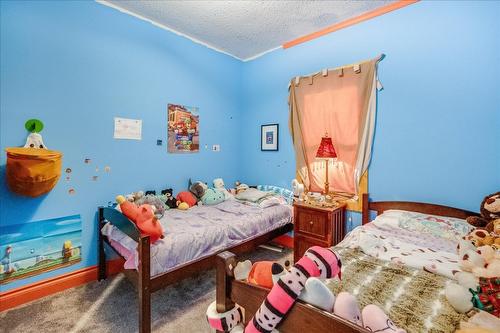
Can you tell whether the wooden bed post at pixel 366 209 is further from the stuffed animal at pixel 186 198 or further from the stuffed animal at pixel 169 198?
the stuffed animal at pixel 169 198

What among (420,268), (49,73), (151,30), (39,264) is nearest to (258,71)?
(151,30)

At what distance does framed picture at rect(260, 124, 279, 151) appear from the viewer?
142 inches

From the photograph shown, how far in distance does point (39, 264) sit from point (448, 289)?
3.05m

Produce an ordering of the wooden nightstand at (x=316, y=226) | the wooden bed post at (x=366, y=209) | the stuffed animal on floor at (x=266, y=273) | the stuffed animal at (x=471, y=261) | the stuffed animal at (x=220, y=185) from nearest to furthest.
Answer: the stuffed animal on floor at (x=266, y=273), the stuffed animal at (x=471, y=261), the wooden nightstand at (x=316, y=226), the wooden bed post at (x=366, y=209), the stuffed animal at (x=220, y=185)

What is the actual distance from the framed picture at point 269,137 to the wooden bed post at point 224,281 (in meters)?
2.67

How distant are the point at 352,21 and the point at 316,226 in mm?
2426

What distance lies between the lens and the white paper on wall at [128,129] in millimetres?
2672

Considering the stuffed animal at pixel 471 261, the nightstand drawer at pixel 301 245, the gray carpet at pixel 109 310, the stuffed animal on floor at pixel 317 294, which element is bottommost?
the gray carpet at pixel 109 310

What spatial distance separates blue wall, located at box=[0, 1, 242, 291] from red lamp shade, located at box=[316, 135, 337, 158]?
1690mm

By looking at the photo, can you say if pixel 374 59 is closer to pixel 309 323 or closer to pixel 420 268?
pixel 420 268

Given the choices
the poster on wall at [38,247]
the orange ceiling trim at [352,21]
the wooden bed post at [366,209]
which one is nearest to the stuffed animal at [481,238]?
the wooden bed post at [366,209]

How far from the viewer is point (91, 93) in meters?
2.47

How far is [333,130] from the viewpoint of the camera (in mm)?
2980

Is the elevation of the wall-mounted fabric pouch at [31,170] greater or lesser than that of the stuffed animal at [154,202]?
greater
